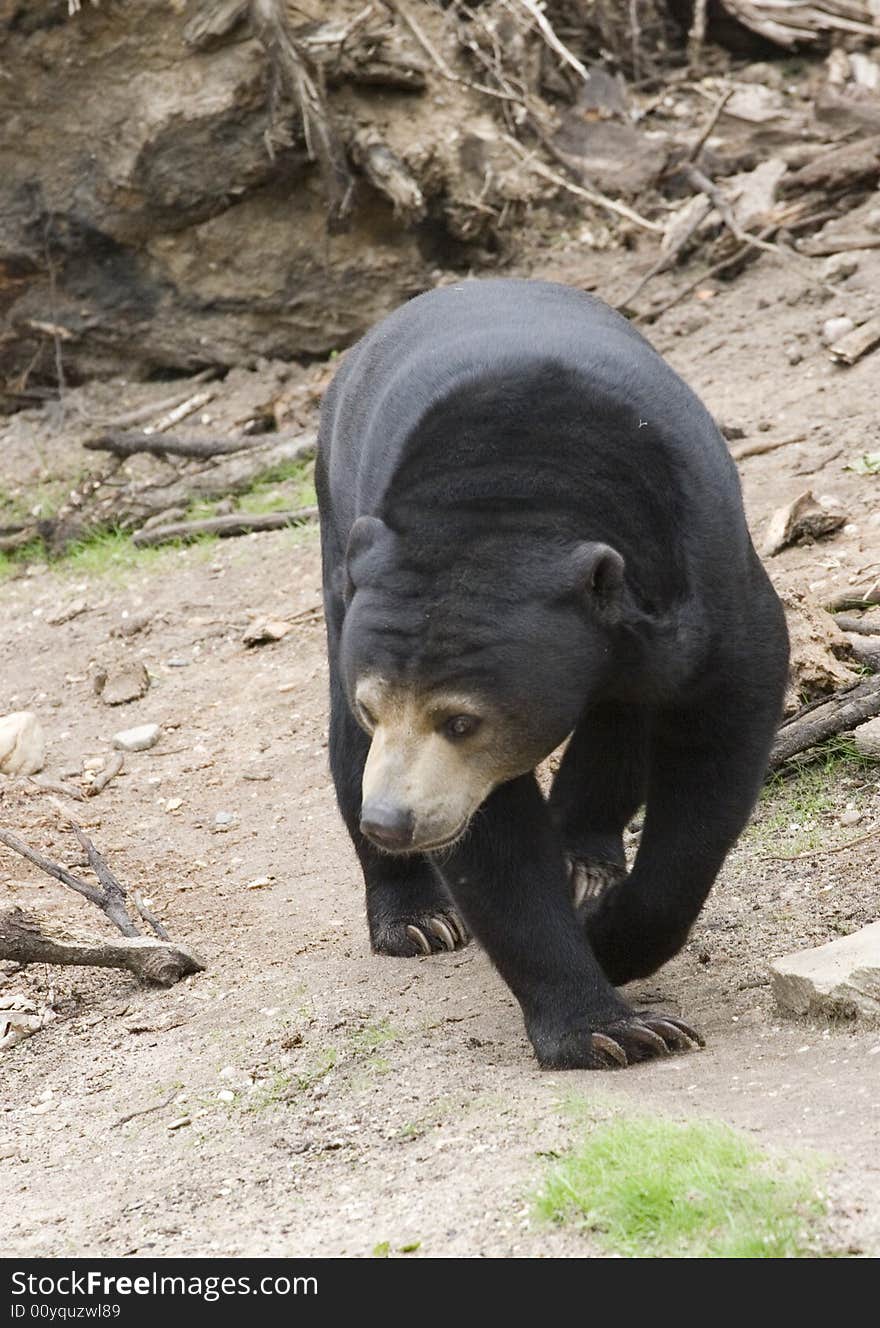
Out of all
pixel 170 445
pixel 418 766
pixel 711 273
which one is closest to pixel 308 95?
pixel 170 445

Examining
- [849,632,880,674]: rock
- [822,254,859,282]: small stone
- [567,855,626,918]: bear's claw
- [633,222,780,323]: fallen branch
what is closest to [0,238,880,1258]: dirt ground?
[567,855,626,918]: bear's claw

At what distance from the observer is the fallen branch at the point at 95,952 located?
15.7ft

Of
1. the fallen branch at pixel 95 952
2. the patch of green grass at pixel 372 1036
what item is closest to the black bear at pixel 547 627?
the patch of green grass at pixel 372 1036

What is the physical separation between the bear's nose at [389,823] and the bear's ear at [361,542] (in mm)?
506

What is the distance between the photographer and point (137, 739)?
24.0ft

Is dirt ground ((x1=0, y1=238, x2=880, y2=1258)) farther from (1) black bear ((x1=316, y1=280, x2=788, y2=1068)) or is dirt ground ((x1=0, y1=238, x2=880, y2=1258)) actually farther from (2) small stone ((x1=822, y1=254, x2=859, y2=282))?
(2) small stone ((x1=822, y1=254, x2=859, y2=282))

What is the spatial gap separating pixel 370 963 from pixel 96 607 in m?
4.12

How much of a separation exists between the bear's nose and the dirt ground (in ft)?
2.04

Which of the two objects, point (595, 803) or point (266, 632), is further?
point (266, 632)

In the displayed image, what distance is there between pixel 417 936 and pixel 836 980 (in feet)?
4.96

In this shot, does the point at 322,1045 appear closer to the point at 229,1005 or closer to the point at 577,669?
the point at 229,1005

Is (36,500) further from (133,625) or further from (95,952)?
(95,952)

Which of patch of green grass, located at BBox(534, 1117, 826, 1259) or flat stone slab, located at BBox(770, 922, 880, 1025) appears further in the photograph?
flat stone slab, located at BBox(770, 922, 880, 1025)

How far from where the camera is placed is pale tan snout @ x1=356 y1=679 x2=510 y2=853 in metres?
3.58
